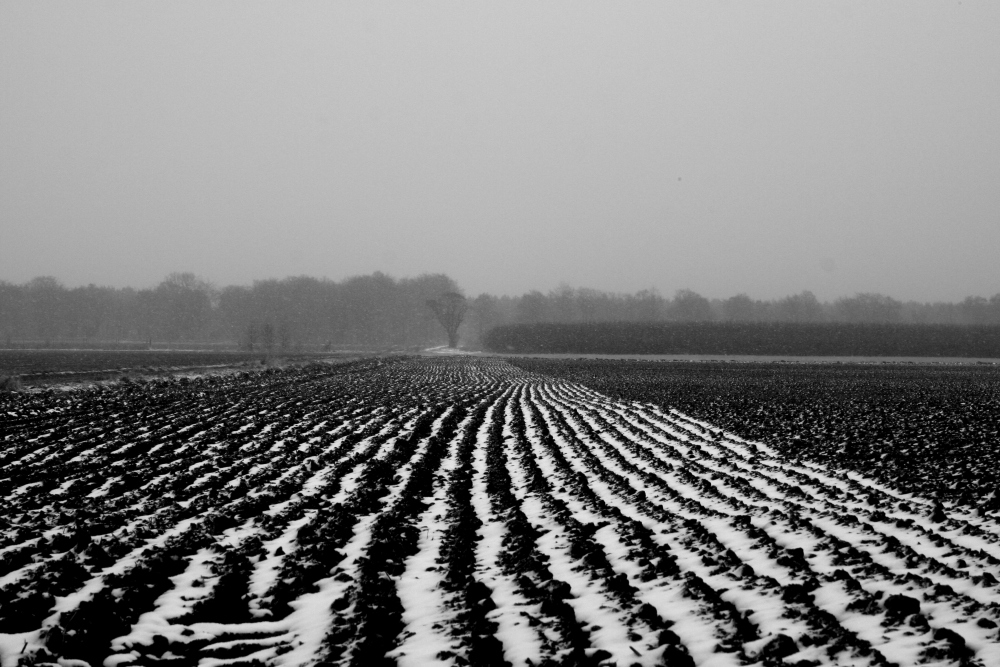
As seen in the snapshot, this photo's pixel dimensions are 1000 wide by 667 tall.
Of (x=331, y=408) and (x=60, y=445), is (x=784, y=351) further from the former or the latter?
(x=60, y=445)

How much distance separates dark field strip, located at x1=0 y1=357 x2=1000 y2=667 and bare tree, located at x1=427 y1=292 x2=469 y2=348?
10571cm

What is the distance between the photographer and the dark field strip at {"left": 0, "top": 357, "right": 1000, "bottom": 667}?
15.8 ft

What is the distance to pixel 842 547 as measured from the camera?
6918mm

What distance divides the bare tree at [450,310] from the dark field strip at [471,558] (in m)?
106

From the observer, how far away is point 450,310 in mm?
120000

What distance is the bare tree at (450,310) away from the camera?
120 metres

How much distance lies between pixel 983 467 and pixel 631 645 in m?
8.17

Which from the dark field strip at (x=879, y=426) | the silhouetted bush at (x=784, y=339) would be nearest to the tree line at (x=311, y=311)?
the silhouetted bush at (x=784, y=339)

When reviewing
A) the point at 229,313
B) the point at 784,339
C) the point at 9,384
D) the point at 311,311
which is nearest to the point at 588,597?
the point at 9,384

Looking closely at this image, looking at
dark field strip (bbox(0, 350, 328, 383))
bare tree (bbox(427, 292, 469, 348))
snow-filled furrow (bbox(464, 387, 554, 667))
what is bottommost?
snow-filled furrow (bbox(464, 387, 554, 667))

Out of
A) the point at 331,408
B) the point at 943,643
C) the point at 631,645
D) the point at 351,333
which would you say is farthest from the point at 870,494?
the point at 351,333

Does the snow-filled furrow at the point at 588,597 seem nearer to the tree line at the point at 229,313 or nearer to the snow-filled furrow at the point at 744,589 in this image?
the snow-filled furrow at the point at 744,589

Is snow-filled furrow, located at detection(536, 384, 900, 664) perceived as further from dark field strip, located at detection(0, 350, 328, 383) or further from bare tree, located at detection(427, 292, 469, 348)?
bare tree, located at detection(427, 292, 469, 348)

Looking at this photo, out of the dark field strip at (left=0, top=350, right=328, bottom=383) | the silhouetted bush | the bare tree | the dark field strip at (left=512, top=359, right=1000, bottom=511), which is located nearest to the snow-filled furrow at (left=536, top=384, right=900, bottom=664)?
the dark field strip at (left=512, top=359, right=1000, bottom=511)
